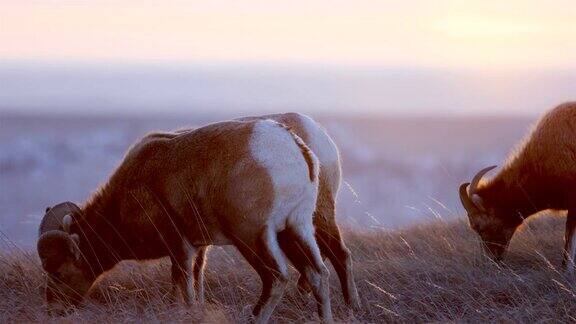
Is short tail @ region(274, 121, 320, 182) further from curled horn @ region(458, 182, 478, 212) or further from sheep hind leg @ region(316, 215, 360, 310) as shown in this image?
curled horn @ region(458, 182, 478, 212)

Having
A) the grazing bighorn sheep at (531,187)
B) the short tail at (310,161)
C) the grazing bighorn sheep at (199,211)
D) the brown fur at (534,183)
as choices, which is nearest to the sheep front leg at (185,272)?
the grazing bighorn sheep at (199,211)

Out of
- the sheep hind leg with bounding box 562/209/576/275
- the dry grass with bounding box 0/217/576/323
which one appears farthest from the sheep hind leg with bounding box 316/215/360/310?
the sheep hind leg with bounding box 562/209/576/275

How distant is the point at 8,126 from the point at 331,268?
109 meters

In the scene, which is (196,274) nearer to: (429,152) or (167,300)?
(167,300)

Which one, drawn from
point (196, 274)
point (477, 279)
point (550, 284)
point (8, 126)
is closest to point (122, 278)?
point (196, 274)

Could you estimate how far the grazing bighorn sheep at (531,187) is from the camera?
11.7m

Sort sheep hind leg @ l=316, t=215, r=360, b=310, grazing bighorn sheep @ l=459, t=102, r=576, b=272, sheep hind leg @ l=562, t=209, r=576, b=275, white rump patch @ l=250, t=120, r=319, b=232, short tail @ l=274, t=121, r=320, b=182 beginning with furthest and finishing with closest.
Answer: grazing bighorn sheep @ l=459, t=102, r=576, b=272
sheep hind leg @ l=562, t=209, r=576, b=275
sheep hind leg @ l=316, t=215, r=360, b=310
short tail @ l=274, t=121, r=320, b=182
white rump patch @ l=250, t=120, r=319, b=232

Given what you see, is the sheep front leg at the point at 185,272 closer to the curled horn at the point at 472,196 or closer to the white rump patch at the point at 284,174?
the white rump patch at the point at 284,174

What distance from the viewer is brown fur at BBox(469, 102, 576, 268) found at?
11.7 m

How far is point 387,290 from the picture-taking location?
33.3 ft

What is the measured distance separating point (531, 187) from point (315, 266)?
3801 mm

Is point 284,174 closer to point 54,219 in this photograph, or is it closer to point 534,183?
point 54,219

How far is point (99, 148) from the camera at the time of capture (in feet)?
313

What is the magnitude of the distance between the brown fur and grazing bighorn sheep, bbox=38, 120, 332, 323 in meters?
3.45
